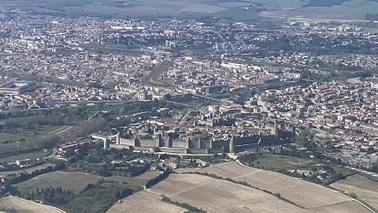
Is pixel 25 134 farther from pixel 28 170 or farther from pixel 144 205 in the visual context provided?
pixel 144 205

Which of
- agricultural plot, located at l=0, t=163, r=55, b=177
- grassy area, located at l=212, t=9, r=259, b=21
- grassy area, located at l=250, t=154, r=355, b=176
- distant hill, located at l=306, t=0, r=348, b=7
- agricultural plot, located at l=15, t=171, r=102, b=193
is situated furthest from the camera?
distant hill, located at l=306, t=0, r=348, b=7

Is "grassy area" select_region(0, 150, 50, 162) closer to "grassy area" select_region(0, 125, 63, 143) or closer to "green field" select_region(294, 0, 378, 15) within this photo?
"grassy area" select_region(0, 125, 63, 143)

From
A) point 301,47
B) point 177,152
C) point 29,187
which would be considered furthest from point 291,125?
point 301,47

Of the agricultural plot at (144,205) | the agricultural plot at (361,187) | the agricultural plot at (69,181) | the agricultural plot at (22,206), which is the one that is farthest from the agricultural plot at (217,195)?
the agricultural plot at (22,206)

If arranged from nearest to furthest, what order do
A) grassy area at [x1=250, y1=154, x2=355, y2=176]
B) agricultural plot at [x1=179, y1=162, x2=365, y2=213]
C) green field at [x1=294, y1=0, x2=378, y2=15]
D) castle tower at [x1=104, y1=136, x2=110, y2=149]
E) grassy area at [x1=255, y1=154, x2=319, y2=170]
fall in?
agricultural plot at [x1=179, y1=162, x2=365, y2=213]
grassy area at [x1=250, y1=154, x2=355, y2=176]
grassy area at [x1=255, y1=154, x2=319, y2=170]
castle tower at [x1=104, y1=136, x2=110, y2=149]
green field at [x1=294, y1=0, x2=378, y2=15]

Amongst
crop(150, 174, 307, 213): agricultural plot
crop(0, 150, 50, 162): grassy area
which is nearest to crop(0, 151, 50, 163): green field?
crop(0, 150, 50, 162): grassy area

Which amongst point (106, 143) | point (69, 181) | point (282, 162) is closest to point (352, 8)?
point (106, 143)

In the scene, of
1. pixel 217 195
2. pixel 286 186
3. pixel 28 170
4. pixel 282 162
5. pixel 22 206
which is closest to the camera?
pixel 22 206
